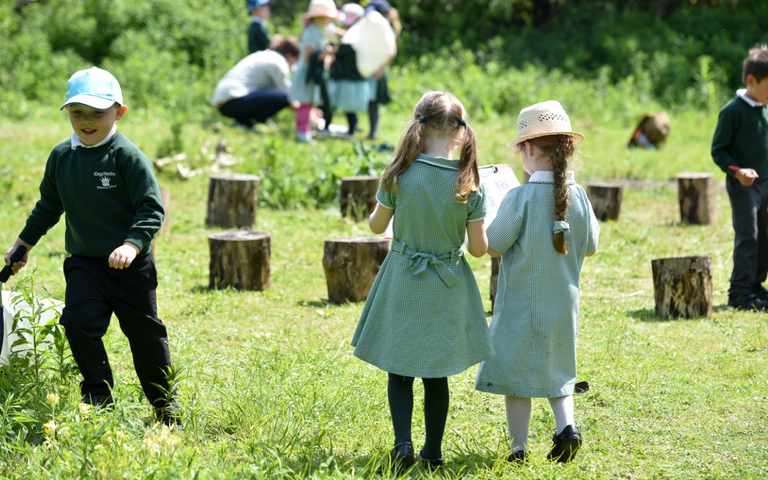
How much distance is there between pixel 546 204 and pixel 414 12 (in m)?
17.5

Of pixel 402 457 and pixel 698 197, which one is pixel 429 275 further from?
pixel 698 197

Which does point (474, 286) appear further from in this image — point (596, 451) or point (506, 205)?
point (596, 451)

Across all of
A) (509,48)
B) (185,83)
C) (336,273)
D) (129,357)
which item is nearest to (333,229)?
(336,273)

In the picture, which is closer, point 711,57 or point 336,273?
point 336,273

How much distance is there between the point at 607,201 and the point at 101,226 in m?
6.47

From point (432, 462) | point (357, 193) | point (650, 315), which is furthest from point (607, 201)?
point (432, 462)

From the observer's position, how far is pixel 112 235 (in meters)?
3.41

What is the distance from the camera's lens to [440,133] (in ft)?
10.4

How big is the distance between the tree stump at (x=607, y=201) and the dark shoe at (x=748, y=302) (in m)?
2.95

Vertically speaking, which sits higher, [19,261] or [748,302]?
[19,261]

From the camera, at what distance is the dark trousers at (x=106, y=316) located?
3.35m

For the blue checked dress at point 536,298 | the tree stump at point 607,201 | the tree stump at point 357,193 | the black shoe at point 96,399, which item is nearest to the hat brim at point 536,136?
the blue checked dress at point 536,298

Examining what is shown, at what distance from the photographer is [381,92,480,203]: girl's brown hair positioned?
3135 millimetres

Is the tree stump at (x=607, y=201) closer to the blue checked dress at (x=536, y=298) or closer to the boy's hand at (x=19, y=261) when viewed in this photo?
the blue checked dress at (x=536, y=298)
